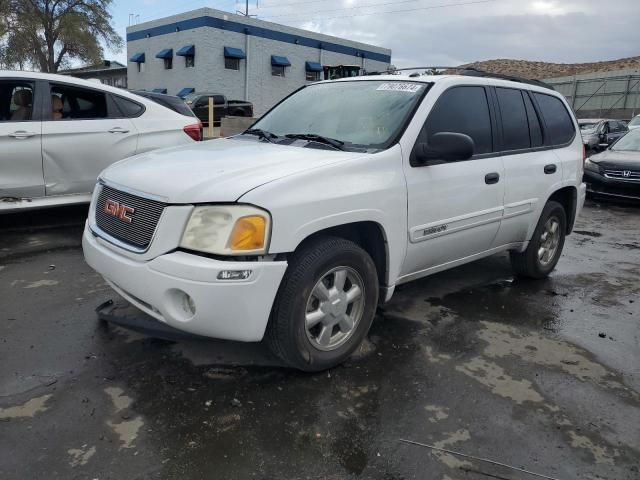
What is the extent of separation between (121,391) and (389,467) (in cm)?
150

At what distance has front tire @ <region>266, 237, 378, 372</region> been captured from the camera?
9.46 feet

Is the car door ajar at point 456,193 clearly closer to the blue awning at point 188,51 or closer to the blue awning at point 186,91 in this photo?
the blue awning at point 186,91

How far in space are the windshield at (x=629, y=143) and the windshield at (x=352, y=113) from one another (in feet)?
29.6

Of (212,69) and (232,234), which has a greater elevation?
(212,69)

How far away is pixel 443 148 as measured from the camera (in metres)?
3.42

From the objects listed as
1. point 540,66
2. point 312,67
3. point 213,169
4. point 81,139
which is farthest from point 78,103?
point 540,66

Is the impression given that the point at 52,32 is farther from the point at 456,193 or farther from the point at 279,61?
the point at 456,193

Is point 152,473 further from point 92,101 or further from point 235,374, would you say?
point 92,101

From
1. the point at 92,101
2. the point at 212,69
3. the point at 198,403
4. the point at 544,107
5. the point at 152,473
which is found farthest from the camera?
the point at 212,69

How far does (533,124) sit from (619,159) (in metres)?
6.77

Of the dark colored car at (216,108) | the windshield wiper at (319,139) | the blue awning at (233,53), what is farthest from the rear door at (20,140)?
the blue awning at (233,53)

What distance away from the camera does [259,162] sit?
124 inches

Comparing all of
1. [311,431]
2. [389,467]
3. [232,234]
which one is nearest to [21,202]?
[232,234]

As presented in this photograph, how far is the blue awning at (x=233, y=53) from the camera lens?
28.4m
